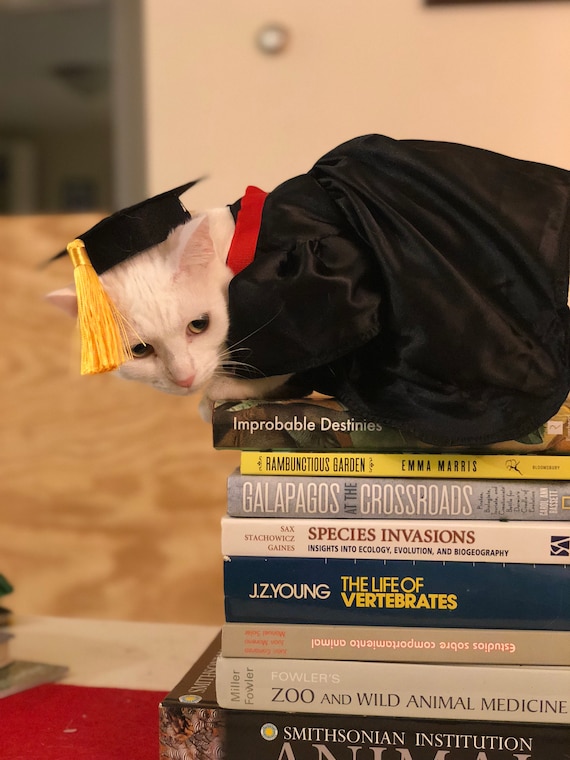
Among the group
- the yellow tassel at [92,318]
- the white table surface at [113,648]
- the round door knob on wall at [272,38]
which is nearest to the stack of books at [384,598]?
the yellow tassel at [92,318]

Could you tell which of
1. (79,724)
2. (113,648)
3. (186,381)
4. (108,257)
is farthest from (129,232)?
(113,648)

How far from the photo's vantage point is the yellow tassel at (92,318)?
24.9 inches

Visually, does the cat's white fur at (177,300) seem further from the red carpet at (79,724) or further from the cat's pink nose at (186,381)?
the red carpet at (79,724)

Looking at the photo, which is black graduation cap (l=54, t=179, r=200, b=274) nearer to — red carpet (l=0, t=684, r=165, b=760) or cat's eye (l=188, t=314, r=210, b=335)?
cat's eye (l=188, t=314, r=210, b=335)

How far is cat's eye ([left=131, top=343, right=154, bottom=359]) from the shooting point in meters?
0.68

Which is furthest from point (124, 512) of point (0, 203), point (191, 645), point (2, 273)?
point (0, 203)

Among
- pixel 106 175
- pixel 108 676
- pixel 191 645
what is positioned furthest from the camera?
pixel 106 175

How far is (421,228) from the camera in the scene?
2.14 feet

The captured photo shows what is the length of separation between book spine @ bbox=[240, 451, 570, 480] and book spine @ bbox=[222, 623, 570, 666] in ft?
0.41

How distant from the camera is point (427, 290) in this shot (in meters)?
0.64

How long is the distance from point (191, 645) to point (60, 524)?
0.29 meters

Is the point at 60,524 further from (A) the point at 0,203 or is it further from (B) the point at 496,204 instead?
(B) the point at 496,204

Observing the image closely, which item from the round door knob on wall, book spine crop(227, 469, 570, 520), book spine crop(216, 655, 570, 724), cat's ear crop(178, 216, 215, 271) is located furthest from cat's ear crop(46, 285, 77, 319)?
the round door knob on wall

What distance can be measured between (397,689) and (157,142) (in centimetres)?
79
